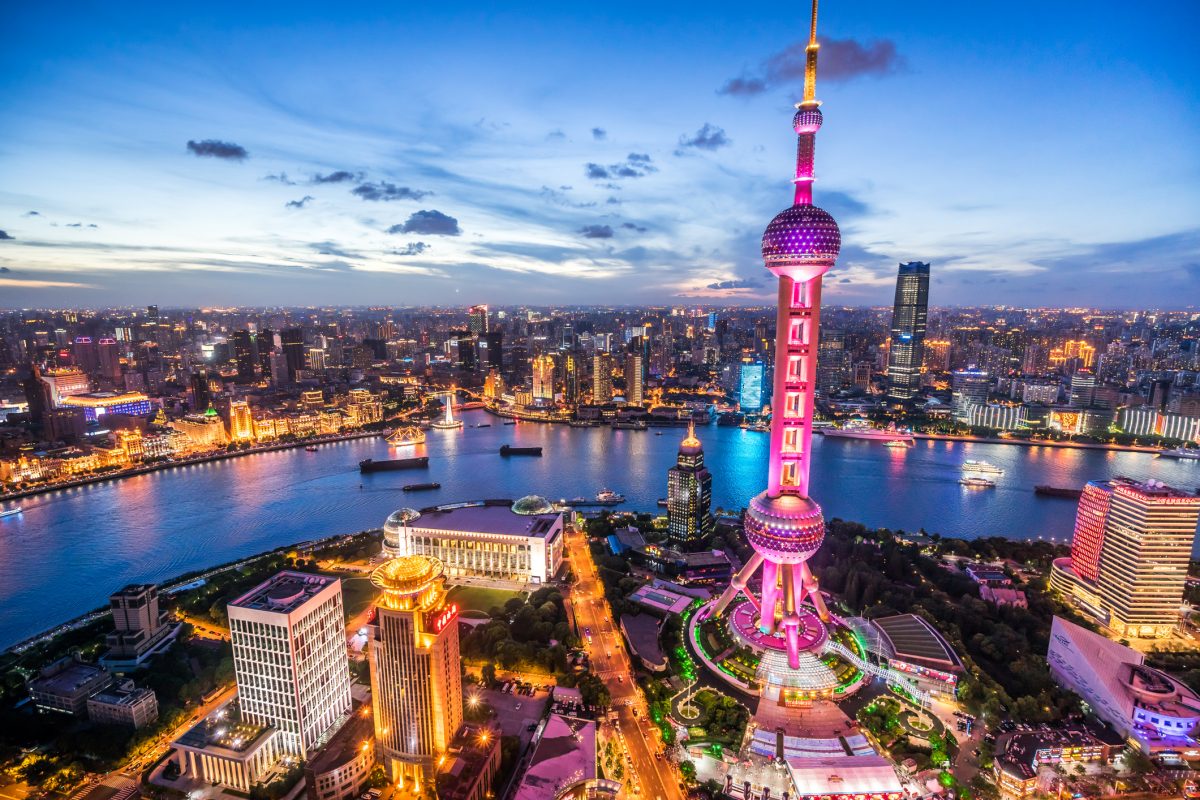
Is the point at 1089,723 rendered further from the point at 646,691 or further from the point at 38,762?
the point at 38,762

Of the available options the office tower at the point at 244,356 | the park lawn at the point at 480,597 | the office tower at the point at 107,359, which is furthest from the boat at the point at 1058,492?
the office tower at the point at 107,359

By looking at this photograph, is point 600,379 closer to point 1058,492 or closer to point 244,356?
point 244,356

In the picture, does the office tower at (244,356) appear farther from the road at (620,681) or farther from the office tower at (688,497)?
the office tower at (688,497)

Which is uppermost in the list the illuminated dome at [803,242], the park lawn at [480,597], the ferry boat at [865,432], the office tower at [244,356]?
the illuminated dome at [803,242]

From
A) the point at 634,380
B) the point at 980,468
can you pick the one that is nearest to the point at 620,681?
the point at 980,468

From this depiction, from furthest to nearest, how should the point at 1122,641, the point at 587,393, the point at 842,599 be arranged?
the point at 587,393 < the point at 842,599 < the point at 1122,641

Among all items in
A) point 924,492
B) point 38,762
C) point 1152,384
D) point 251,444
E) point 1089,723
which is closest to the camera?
point 38,762

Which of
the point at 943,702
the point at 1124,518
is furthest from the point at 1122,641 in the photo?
the point at 943,702
